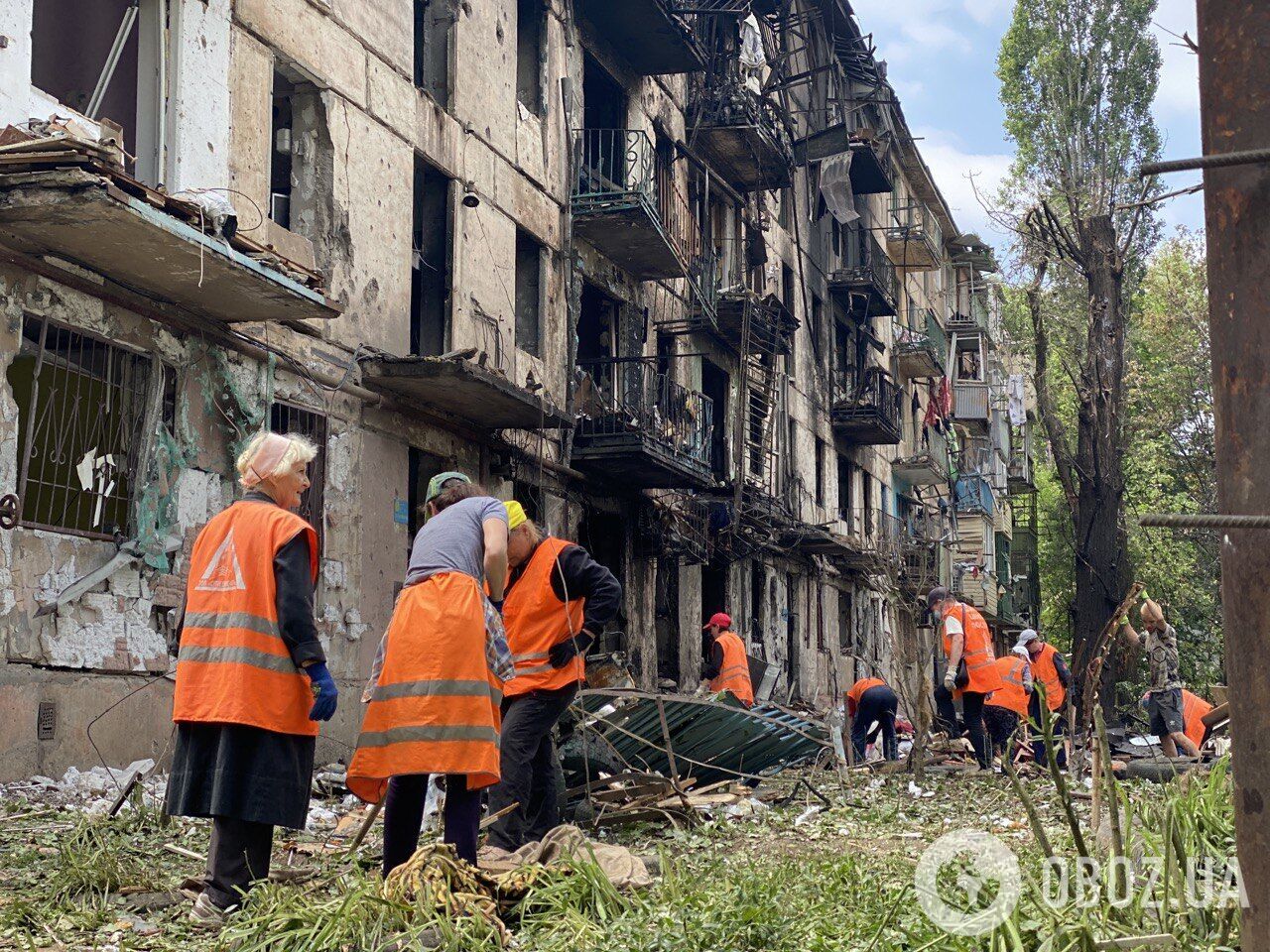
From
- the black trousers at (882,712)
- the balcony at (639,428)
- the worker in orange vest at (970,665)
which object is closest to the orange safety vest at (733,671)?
the black trousers at (882,712)

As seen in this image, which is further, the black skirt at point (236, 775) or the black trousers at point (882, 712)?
the black trousers at point (882, 712)

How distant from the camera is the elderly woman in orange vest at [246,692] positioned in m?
4.77

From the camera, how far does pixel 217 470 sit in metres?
10.9

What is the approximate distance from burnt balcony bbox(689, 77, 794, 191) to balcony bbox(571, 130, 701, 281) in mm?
1588

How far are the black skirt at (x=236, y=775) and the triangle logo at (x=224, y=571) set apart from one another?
0.48 meters

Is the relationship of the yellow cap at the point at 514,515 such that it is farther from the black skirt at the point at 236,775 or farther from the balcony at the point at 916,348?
the balcony at the point at 916,348

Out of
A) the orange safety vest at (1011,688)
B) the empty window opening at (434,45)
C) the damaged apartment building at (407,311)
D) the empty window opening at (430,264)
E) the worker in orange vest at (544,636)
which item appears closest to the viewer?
the worker in orange vest at (544,636)

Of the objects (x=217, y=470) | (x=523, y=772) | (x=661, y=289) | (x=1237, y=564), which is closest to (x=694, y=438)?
(x=661, y=289)

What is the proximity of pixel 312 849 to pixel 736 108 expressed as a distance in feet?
56.8

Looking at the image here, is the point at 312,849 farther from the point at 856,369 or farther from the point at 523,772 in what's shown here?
the point at 856,369

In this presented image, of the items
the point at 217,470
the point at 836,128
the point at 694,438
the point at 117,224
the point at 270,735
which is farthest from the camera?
the point at 836,128

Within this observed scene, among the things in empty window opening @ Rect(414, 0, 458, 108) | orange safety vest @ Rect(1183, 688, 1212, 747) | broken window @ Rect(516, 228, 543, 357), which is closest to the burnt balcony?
broken window @ Rect(516, 228, 543, 357)

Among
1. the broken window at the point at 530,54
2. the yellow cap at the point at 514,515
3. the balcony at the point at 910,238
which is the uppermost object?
the balcony at the point at 910,238

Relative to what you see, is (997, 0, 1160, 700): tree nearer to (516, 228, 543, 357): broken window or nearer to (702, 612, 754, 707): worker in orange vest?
(702, 612, 754, 707): worker in orange vest
